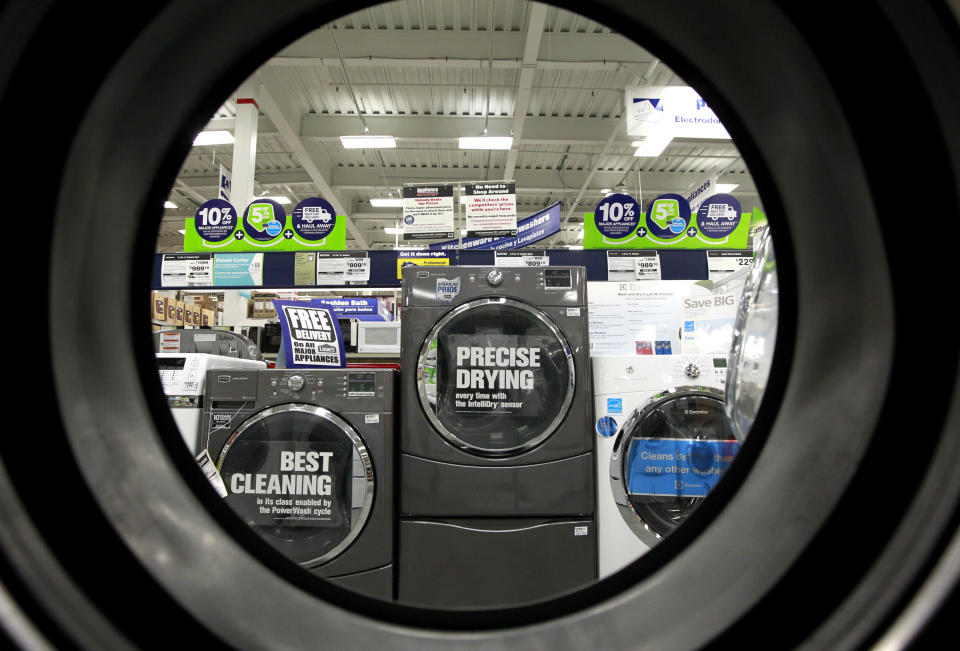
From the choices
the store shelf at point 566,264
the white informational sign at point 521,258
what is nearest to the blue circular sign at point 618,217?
the store shelf at point 566,264

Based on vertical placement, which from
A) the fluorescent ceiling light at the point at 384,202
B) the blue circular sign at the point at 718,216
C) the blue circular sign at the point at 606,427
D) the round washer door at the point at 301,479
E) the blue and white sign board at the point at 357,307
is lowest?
the round washer door at the point at 301,479

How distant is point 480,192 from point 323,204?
118 cm

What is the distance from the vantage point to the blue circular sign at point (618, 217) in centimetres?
365

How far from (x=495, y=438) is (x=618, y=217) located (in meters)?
2.34

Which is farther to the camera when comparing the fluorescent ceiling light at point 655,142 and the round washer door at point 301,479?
the fluorescent ceiling light at point 655,142

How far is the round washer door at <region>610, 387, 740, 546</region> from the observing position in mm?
1817

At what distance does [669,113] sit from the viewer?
4312 millimetres

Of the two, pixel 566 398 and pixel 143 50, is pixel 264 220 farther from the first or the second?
pixel 143 50

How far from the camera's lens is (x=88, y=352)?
1.67 ft

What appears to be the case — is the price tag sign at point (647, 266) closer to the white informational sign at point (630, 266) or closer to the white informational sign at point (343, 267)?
the white informational sign at point (630, 266)

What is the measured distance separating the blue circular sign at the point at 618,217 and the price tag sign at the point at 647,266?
0.78 m

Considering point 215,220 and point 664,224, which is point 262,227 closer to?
point 215,220

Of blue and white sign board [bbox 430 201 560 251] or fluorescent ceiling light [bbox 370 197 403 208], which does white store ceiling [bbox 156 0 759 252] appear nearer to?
fluorescent ceiling light [bbox 370 197 403 208]

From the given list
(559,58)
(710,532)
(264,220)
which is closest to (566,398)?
(710,532)
